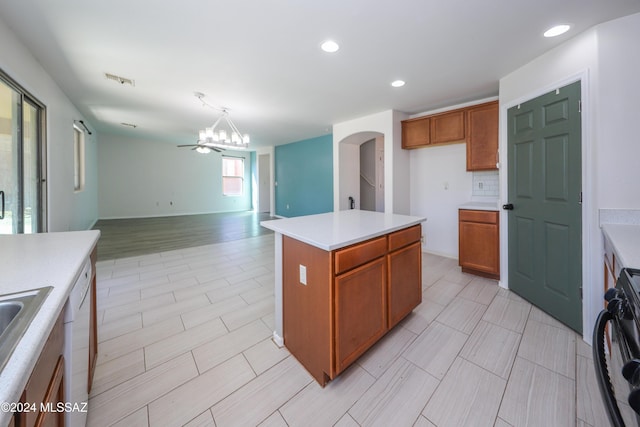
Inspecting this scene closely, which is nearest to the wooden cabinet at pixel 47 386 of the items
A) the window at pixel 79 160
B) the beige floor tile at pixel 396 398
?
the beige floor tile at pixel 396 398

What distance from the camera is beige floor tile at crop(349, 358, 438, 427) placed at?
125 cm

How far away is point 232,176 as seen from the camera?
9523 mm

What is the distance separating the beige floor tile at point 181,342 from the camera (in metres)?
1.67

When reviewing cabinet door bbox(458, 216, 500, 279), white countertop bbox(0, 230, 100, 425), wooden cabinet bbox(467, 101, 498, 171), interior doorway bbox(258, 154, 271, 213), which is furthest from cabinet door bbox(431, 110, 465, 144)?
interior doorway bbox(258, 154, 271, 213)

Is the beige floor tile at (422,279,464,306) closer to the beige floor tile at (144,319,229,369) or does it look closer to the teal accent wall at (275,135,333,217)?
the beige floor tile at (144,319,229,369)

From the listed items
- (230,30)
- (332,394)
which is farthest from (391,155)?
(332,394)

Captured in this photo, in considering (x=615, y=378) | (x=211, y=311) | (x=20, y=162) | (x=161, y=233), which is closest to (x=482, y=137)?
(x=615, y=378)

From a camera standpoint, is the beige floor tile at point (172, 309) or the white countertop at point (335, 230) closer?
the white countertop at point (335, 230)

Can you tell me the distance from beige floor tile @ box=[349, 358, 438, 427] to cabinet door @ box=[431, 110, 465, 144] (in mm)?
2984

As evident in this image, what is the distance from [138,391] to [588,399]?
2467mm

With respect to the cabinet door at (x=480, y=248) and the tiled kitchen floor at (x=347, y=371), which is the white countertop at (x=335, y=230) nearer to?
the tiled kitchen floor at (x=347, y=371)

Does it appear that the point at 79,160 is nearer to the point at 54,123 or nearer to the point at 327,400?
the point at 54,123

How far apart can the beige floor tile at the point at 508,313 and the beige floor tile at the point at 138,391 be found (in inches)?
92.6

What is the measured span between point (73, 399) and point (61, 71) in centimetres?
351
